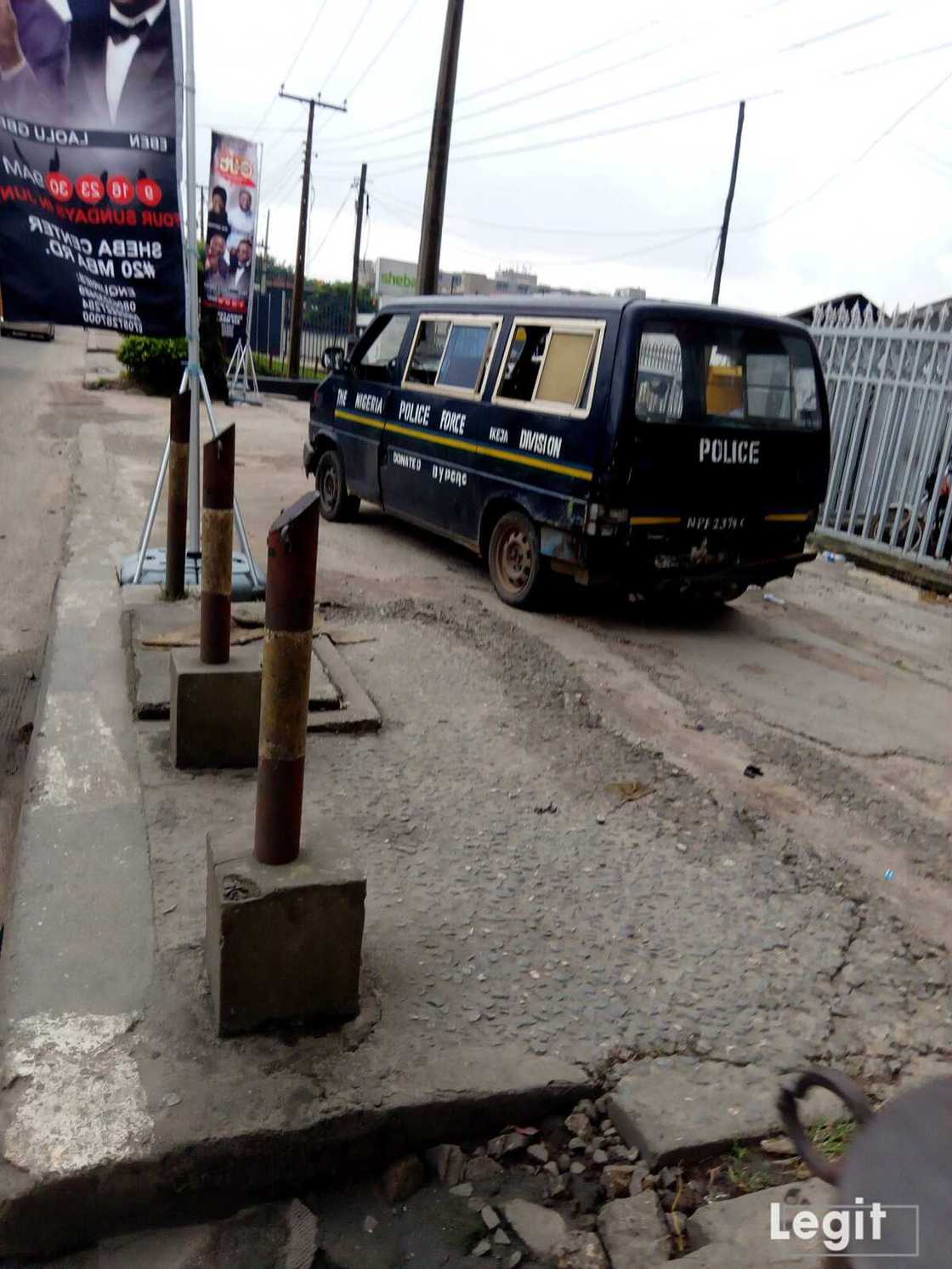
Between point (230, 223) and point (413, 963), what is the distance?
777 inches

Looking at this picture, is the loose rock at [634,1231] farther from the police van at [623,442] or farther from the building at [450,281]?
the building at [450,281]

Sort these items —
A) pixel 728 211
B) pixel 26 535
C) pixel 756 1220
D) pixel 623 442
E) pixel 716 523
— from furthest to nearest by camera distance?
1. pixel 728 211
2. pixel 26 535
3. pixel 716 523
4. pixel 623 442
5. pixel 756 1220

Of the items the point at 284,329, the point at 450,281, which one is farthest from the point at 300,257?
the point at 450,281

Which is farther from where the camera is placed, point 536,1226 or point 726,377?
point 726,377

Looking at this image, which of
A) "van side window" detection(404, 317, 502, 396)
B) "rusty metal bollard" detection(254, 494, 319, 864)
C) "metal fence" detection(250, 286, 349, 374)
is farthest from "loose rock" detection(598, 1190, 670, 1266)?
"metal fence" detection(250, 286, 349, 374)

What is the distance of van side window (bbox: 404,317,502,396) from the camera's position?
7.36m

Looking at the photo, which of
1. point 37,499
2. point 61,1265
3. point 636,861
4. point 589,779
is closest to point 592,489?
point 589,779

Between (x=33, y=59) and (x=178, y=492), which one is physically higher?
(x=33, y=59)

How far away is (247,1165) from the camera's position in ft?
Answer: 7.84

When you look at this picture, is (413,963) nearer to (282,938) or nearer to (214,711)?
(282,938)

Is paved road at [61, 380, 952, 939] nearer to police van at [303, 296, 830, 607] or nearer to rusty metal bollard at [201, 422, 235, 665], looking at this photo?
police van at [303, 296, 830, 607]

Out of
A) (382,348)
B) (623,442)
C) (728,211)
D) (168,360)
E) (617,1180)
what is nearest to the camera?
(617,1180)

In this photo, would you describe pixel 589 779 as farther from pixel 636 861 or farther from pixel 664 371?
pixel 664 371

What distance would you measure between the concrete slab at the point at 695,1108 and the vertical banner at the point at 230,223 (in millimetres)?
19995
